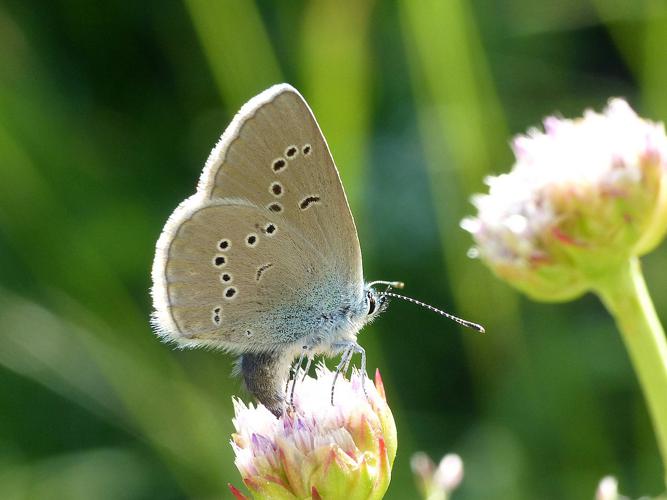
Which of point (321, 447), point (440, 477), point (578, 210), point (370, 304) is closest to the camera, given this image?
point (321, 447)

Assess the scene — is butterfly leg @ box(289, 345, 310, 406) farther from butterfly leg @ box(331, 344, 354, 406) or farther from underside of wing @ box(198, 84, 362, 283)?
underside of wing @ box(198, 84, 362, 283)

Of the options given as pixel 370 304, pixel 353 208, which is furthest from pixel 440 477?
pixel 353 208

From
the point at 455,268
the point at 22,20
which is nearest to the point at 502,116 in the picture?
the point at 455,268

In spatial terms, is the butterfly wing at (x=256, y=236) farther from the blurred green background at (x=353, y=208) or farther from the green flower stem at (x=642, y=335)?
the blurred green background at (x=353, y=208)

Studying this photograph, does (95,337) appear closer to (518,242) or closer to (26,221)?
(26,221)

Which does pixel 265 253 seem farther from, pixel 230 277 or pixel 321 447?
pixel 321 447

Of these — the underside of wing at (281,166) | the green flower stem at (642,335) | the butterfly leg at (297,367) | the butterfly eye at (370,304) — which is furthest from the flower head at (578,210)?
the butterfly leg at (297,367)
